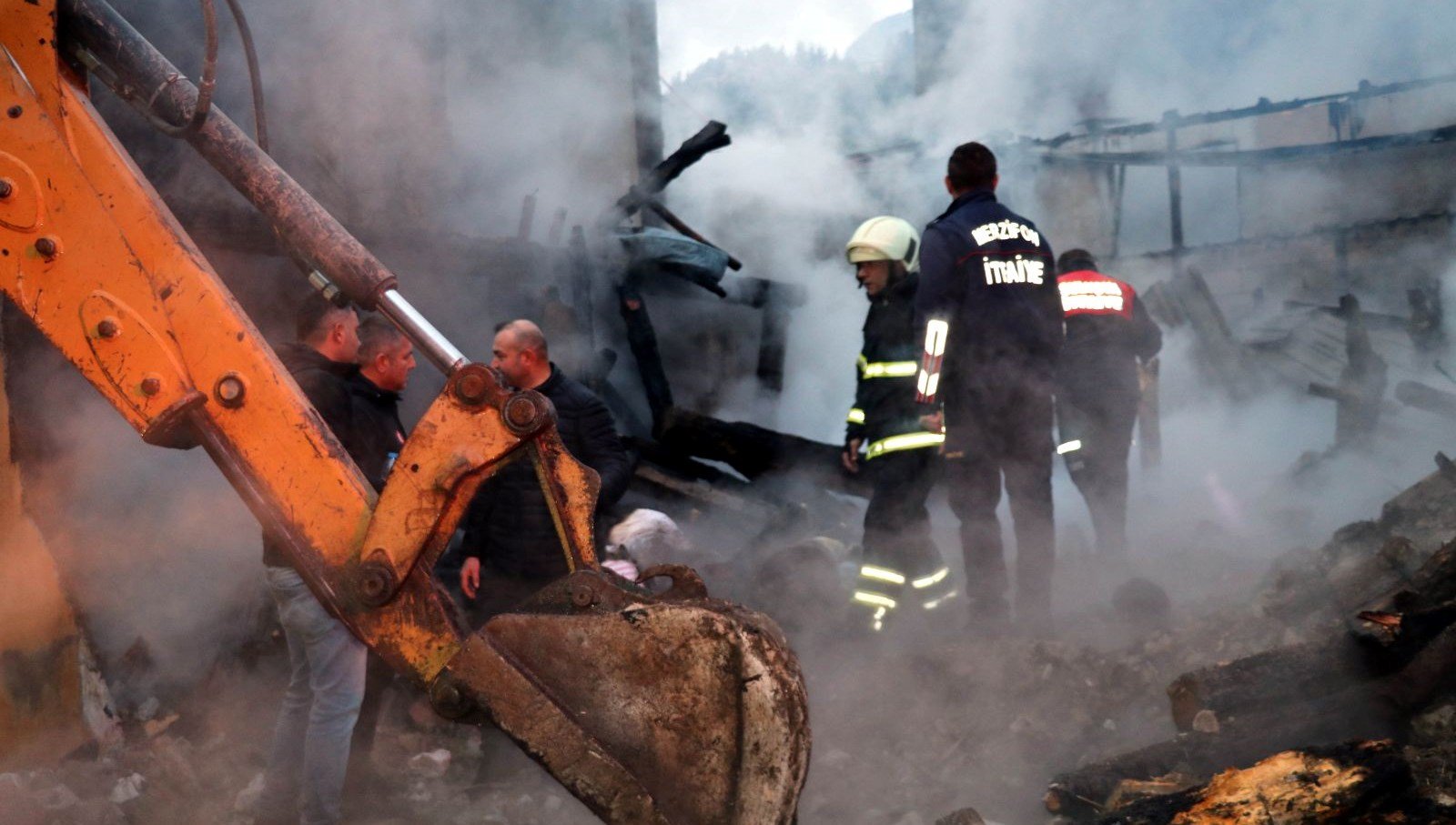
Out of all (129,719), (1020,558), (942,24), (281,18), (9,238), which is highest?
(942,24)

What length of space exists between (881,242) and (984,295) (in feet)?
1.96

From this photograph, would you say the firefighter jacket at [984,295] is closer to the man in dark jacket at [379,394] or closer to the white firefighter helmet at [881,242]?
the white firefighter helmet at [881,242]

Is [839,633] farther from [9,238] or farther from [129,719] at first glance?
[9,238]

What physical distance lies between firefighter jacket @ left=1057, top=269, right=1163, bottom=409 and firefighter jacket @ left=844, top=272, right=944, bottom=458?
1.48 m

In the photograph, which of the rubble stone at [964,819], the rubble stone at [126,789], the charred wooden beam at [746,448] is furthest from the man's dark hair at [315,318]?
the charred wooden beam at [746,448]

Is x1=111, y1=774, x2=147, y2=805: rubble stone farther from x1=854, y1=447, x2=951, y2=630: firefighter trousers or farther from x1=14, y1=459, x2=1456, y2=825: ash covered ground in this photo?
x1=854, y1=447, x2=951, y2=630: firefighter trousers

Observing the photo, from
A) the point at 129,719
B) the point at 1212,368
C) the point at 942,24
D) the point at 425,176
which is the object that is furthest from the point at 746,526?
the point at 942,24

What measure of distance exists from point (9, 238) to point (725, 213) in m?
8.33

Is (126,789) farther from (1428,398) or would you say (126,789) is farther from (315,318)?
(1428,398)

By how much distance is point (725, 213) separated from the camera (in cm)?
1058

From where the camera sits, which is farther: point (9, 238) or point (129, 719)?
point (129, 719)

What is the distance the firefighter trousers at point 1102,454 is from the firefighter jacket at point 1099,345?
0.03 m

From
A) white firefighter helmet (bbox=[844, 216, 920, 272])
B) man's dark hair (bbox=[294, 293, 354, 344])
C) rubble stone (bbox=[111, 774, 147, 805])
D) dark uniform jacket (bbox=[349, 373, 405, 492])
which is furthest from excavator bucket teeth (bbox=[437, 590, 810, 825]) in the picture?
white firefighter helmet (bbox=[844, 216, 920, 272])

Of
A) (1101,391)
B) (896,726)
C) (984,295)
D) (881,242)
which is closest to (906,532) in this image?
(896,726)
